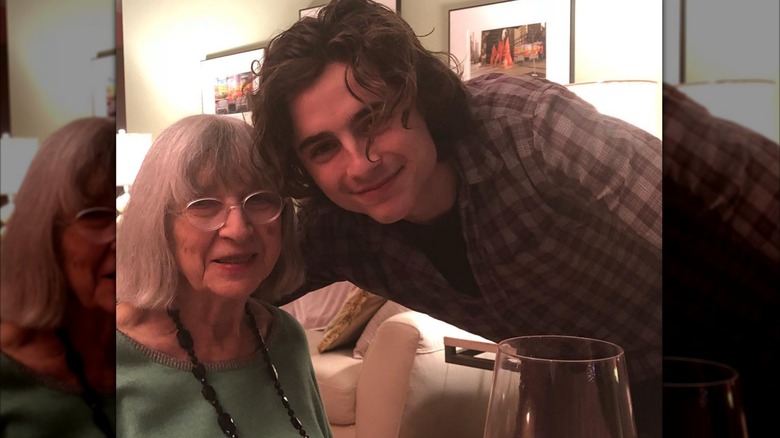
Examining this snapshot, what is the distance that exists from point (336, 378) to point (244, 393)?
14cm

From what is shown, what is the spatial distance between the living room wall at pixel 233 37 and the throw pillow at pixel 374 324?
38 cm

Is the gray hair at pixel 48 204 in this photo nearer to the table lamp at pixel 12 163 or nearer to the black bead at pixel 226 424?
the table lamp at pixel 12 163

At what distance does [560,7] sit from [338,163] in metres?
0.38

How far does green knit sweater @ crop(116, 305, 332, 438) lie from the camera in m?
1.17

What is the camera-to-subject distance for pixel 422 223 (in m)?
1.13

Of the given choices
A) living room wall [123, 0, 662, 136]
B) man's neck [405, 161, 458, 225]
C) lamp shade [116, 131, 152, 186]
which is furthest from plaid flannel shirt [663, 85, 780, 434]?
lamp shade [116, 131, 152, 186]

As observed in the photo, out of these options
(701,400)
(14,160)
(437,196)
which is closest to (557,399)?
(701,400)

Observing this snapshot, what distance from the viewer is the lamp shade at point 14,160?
1.33 meters

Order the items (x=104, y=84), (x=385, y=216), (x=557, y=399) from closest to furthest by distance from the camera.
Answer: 1. (x=557, y=399)
2. (x=385, y=216)
3. (x=104, y=84)

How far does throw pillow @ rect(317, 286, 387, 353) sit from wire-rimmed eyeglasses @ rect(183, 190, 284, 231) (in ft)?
0.55

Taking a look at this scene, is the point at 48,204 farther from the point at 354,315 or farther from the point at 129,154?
the point at 354,315

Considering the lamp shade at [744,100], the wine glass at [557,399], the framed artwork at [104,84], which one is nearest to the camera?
the wine glass at [557,399]

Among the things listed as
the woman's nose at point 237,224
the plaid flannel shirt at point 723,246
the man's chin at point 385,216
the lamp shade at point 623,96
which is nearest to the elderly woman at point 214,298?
the woman's nose at point 237,224

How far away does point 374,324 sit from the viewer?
114cm
